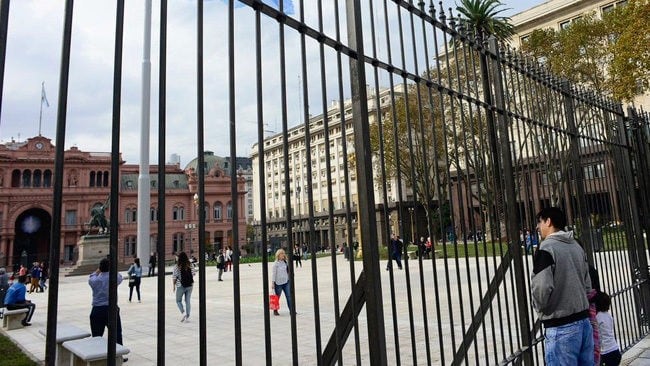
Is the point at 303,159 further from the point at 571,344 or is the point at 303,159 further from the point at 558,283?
the point at 571,344

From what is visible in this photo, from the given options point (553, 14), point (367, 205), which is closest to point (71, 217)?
point (553, 14)

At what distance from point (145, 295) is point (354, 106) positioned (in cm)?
1697

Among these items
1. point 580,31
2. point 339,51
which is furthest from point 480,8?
point 339,51

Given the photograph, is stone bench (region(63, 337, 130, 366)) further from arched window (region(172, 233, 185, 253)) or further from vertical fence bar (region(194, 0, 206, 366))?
arched window (region(172, 233, 185, 253))

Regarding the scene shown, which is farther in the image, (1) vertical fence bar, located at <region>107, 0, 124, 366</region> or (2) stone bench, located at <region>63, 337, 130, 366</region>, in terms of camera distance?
(2) stone bench, located at <region>63, 337, 130, 366</region>

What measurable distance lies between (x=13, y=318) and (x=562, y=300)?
10.9 meters

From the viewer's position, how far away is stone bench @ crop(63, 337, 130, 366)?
420 cm

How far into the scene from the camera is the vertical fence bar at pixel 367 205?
2.17 m

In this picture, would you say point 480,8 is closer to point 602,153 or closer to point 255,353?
point 602,153

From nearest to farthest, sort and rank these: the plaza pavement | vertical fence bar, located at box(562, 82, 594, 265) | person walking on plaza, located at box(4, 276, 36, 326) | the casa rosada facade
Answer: vertical fence bar, located at box(562, 82, 594, 265) < the plaza pavement < person walking on plaza, located at box(4, 276, 36, 326) < the casa rosada facade

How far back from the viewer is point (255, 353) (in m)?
6.51

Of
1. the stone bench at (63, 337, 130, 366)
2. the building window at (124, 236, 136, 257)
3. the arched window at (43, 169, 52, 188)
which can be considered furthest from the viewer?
the building window at (124, 236, 136, 257)

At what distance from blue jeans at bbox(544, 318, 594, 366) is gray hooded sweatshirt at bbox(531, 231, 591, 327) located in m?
0.05

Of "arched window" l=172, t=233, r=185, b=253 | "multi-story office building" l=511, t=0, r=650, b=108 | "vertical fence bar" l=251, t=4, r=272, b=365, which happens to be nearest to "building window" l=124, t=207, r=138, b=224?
"arched window" l=172, t=233, r=185, b=253
